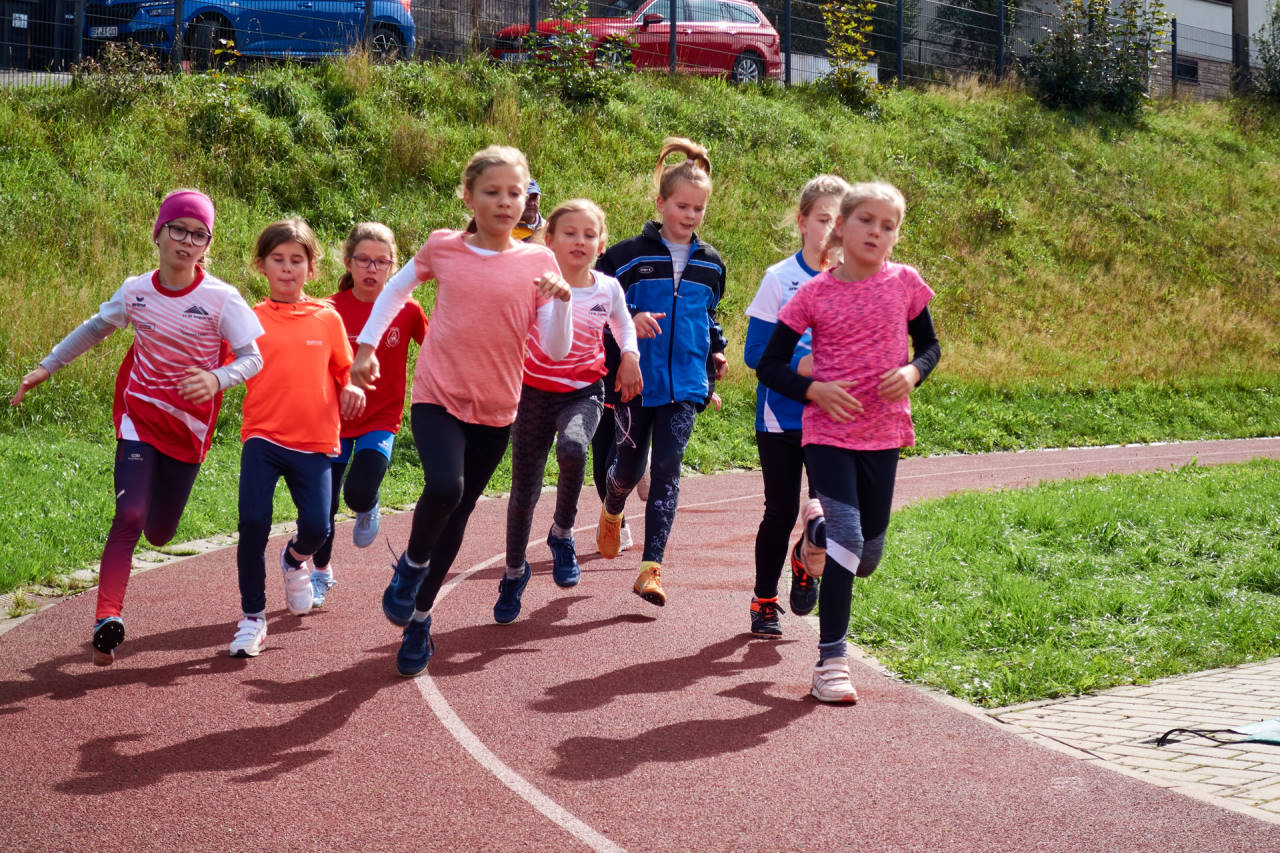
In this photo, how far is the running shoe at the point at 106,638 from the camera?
568 cm

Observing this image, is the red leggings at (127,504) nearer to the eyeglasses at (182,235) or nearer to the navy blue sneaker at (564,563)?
the eyeglasses at (182,235)

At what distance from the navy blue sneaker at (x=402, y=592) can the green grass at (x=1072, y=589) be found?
237cm

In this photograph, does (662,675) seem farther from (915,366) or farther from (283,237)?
(283,237)

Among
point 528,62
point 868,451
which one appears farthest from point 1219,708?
point 528,62

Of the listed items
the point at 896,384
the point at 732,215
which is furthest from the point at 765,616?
the point at 732,215

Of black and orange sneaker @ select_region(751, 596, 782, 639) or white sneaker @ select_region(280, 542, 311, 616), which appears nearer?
white sneaker @ select_region(280, 542, 311, 616)

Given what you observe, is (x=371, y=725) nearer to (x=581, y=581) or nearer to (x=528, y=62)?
(x=581, y=581)

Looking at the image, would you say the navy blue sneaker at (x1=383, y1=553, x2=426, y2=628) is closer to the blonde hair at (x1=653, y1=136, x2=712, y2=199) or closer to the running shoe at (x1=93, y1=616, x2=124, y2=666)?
the running shoe at (x1=93, y1=616, x2=124, y2=666)

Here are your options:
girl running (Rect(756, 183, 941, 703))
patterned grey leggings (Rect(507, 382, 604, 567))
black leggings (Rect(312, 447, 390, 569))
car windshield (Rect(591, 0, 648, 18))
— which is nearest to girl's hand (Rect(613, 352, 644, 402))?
patterned grey leggings (Rect(507, 382, 604, 567))

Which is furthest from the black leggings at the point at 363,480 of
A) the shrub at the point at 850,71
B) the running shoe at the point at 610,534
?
the shrub at the point at 850,71

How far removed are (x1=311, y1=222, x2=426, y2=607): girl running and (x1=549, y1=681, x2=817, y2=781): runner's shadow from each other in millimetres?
2754

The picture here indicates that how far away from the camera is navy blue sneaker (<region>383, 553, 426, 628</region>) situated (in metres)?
5.70

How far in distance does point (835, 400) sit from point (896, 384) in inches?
10.5

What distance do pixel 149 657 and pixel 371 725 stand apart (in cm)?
171
